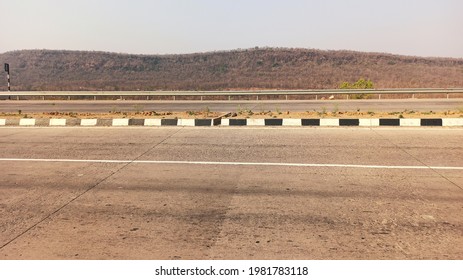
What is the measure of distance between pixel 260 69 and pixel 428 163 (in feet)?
241

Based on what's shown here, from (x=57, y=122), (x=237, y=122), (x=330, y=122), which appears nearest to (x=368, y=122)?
(x=330, y=122)

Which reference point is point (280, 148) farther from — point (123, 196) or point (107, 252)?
point (107, 252)

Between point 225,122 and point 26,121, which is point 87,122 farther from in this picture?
point 225,122

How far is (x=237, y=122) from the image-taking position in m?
14.2

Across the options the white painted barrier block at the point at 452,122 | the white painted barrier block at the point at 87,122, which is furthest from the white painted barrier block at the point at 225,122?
the white painted barrier block at the point at 452,122

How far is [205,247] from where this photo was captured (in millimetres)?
4336

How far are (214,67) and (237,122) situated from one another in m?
72.5

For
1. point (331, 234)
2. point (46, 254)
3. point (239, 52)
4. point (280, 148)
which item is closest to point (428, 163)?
point (280, 148)

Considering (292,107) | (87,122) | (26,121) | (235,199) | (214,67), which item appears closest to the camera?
(235,199)

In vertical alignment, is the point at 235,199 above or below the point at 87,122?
below

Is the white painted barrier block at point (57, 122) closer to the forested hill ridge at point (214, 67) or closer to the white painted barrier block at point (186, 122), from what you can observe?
the white painted barrier block at point (186, 122)

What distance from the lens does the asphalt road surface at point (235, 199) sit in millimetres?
4375

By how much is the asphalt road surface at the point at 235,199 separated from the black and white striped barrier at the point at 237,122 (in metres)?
2.11

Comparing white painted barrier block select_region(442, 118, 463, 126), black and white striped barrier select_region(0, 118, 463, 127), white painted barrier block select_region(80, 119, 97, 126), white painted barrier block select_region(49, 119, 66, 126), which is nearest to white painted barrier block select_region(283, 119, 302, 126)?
black and white striped barrier select_region(0, 118, 463, 127)
